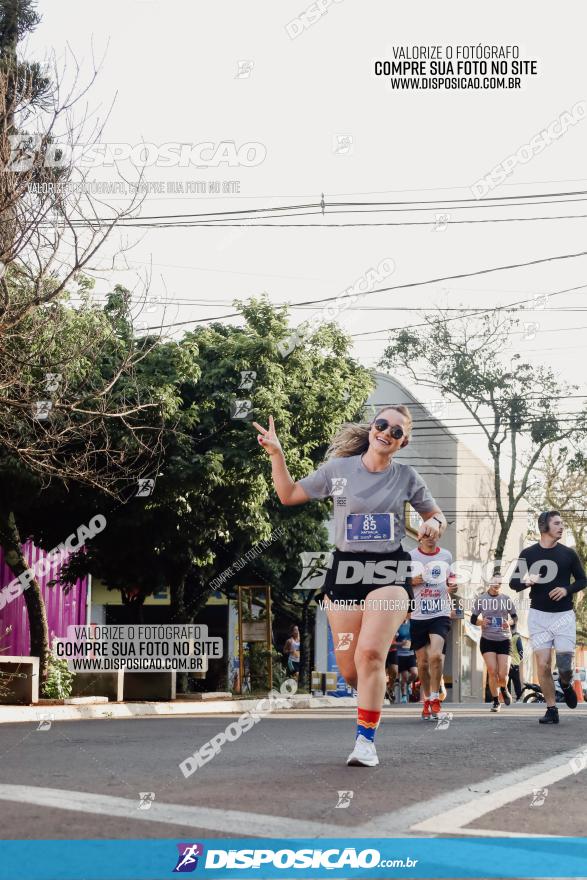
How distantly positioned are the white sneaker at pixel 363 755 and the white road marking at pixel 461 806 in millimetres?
680

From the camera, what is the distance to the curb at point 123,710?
13812 millimetres

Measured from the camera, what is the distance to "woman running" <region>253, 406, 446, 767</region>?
649 cm

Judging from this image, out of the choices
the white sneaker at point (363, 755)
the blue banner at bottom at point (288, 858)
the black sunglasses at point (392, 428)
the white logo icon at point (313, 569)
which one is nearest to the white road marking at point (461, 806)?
the blue banner at bottom at point (288, 858)

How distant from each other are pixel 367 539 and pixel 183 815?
8.20 feet

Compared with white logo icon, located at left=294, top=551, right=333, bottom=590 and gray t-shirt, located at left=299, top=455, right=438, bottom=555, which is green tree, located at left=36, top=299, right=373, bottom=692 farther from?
gray t-shirt, located at left=299, top=455, right=438, bottom=555

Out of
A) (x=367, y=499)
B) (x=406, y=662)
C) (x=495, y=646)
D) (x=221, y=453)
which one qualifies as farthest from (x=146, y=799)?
(x=406, y=662)

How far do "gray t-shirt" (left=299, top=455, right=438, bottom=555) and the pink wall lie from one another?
16432mm

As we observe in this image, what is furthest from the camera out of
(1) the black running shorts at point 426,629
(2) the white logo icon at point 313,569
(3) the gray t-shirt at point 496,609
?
(2) the white logo icon at point 313,569

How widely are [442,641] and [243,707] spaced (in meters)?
7.82

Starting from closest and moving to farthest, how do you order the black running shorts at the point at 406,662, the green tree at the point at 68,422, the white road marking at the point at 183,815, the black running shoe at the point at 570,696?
the white road marking at the point at 183,815 → the black running shoe at the point at 570,696 → the green tree at the point at 68,422 → the black running shorts at the point at 406,662

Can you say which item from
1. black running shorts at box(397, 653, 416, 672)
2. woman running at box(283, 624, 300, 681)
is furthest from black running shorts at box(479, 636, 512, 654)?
woman running at box(283, 624, 300, 681)

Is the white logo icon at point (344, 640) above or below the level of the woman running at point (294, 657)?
above

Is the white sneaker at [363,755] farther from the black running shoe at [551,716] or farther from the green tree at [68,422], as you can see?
the green tree at [68,422]

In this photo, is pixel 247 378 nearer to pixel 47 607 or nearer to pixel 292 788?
pixel 47 607
